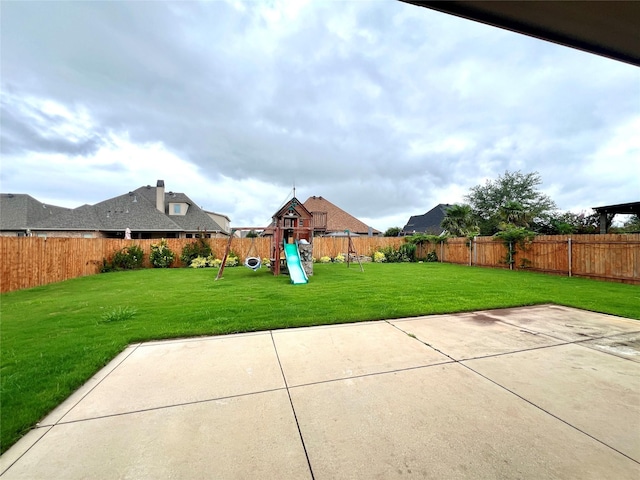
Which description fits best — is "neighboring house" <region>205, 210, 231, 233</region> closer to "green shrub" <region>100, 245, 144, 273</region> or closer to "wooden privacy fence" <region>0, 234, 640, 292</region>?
"wooden privacy fence" <region>0, 234, 640, 292</region>

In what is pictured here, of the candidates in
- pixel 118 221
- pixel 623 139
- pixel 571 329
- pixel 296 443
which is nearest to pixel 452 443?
pixel 296 443

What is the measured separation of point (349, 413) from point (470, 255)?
16.7 m

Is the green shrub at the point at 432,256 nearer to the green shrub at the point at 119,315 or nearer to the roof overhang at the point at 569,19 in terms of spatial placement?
the green shrub at the point at 119,315

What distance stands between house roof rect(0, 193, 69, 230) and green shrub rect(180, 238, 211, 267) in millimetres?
13970

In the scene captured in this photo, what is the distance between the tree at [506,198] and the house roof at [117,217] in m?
25.5

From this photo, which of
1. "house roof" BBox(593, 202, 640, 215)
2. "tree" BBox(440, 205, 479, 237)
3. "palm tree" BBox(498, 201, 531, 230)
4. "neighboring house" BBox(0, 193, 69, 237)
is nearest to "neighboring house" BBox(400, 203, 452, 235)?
"tree" BBox(440, 205, 479, 237)

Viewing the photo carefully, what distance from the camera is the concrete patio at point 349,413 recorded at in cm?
163

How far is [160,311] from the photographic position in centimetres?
527

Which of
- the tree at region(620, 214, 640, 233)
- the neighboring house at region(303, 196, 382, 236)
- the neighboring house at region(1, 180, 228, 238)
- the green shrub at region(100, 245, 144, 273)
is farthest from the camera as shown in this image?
the neighboring house at region(303, 196, 382, 236)

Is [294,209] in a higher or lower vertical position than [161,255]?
higher

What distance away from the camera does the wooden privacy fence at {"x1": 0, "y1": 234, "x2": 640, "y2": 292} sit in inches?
324

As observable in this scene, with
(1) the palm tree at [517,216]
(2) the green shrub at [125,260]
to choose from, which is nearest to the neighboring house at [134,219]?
(2) the green shrub at [125,260]

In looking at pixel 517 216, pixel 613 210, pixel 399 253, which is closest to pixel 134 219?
pixel 399 253

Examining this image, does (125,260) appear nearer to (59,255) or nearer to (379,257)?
(59,255)
